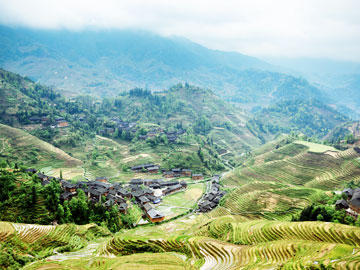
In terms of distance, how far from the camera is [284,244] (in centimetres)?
2527

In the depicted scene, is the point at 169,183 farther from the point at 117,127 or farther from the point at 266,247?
the point at 117,127

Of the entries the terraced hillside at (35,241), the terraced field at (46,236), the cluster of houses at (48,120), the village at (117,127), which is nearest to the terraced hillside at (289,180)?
the terraced field at (46,236)

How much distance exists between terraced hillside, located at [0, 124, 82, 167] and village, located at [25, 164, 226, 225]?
15119 millimetres

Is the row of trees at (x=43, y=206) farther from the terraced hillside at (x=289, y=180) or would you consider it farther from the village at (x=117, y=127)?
the village at (x=117, y=127)

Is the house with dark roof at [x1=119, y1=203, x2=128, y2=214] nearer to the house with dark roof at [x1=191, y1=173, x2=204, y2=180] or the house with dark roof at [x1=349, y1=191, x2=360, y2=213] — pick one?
the house with dark roof at [x1=191, y1=173, x2=204, y2=180]

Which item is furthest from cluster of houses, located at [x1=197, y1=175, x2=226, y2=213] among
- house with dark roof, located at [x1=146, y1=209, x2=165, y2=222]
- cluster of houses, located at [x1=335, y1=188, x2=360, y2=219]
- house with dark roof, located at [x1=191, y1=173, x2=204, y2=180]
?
cluster of houses, located at [x1=335, y1=188, x2=360, y2=219]

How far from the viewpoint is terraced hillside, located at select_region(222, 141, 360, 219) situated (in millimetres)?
42875

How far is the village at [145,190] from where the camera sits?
43000 millimetres

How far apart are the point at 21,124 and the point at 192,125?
6591 cm

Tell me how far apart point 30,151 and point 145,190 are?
35.6 m

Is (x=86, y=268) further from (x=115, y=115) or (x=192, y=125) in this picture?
(x=115, y=115)

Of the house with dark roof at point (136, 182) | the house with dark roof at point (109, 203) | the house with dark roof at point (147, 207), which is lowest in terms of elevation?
the house with dark roof at point (136, 182)

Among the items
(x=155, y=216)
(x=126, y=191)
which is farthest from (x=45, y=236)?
(x=126, y=191)

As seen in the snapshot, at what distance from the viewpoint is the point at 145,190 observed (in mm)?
52062
